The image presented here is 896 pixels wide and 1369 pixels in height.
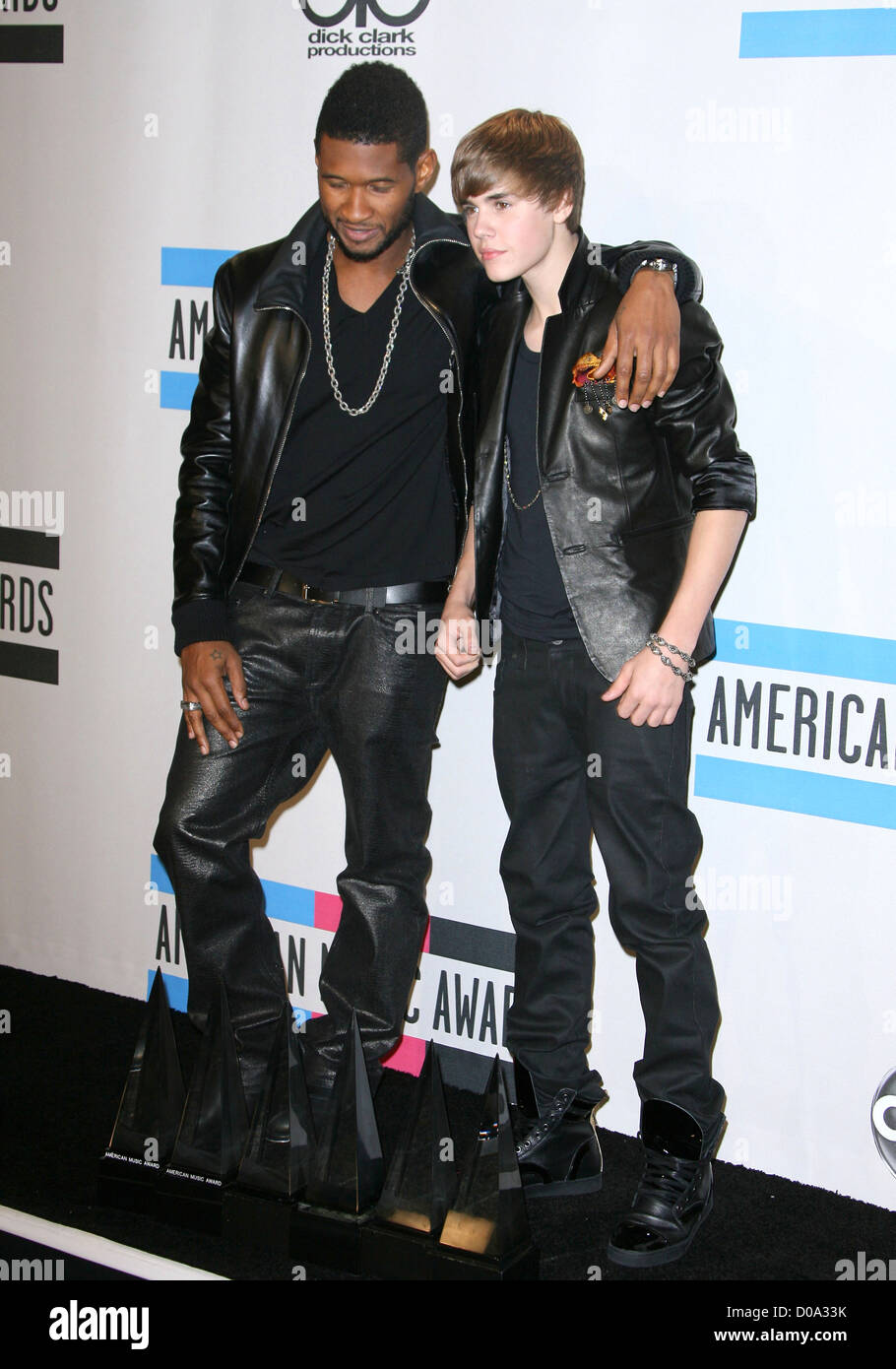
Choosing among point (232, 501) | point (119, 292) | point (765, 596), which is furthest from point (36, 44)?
point (765, 596)

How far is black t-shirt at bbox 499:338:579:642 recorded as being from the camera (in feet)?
7.75

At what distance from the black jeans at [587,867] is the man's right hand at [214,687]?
483mm

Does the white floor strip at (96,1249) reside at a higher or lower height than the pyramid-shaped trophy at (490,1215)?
lower

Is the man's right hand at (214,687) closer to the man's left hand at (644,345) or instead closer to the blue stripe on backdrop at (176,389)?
the man's left hand at (644,345)

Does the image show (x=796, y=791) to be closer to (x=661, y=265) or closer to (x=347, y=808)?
(x=347, y=808)

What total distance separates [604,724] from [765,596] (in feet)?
1.79

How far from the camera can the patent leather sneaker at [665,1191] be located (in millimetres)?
2342

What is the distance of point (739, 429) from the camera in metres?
2.62

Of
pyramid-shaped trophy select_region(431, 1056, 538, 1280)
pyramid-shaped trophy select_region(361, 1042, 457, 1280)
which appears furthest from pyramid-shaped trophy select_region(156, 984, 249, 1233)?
pyramid-shaped trophy select_region(431, 1056, 538, 1280)

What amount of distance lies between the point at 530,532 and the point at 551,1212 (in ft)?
4.18

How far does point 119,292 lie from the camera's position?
331cm

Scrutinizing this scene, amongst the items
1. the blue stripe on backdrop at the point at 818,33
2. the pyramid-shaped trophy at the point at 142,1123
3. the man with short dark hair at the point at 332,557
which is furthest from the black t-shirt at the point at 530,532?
the pyramid-shaped trophy at the point at 142,1123

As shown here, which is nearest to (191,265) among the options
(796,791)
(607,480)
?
(607,480)
